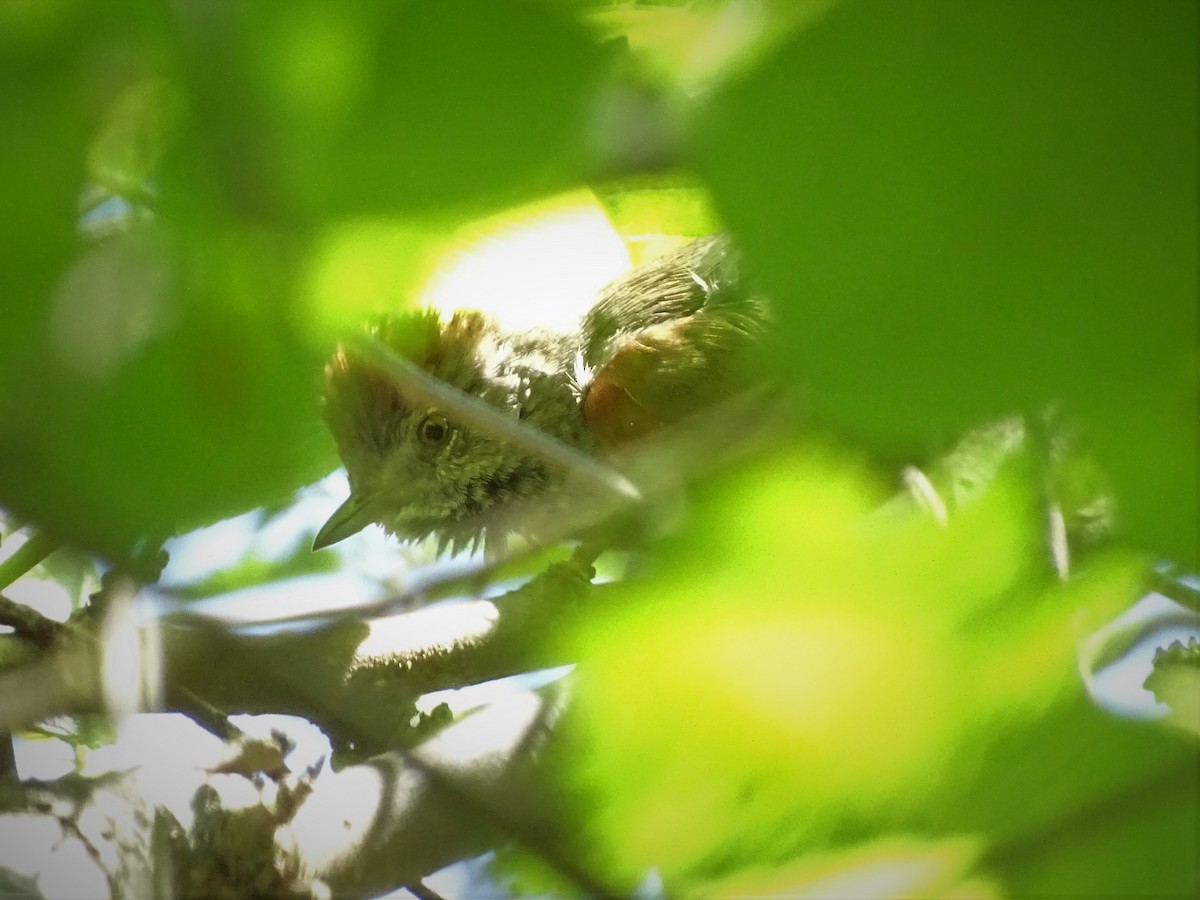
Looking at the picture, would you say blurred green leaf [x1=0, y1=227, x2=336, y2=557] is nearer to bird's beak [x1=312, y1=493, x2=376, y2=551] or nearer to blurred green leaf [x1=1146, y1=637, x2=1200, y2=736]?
bird's beak [x1=312, y1=493, x2=376, y2=551]

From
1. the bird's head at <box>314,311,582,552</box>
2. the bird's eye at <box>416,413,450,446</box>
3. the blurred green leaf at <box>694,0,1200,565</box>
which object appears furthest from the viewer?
A: the bird's eye at <box>416,413,450,446</box>

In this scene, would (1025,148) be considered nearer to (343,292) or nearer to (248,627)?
(343,292)

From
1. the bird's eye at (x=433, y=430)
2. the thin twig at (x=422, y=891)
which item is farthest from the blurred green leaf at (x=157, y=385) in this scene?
the bird's eye at (x=433, y=430)

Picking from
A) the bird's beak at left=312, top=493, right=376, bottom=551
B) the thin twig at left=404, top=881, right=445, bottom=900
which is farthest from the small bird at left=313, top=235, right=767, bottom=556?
the thin twig at left=404, top=881, right=445, bottom=900

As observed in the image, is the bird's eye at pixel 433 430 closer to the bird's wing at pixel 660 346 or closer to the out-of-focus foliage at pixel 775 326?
the bird's wing at pixel 660 346

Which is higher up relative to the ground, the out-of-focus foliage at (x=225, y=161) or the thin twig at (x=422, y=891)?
the out-of-focus foliage at (x=225, y=161)

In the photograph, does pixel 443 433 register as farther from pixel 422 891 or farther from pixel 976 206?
pixel 976 206

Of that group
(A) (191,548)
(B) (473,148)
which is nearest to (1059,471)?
(B) (473,148)
